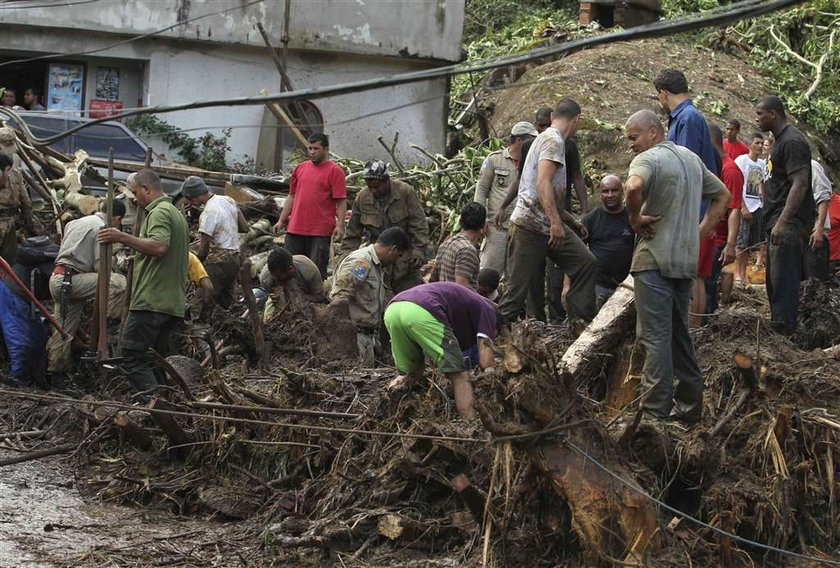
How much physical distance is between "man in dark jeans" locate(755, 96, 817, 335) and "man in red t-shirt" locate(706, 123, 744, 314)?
0.60 metres

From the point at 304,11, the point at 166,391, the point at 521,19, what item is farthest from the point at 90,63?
the point at 166,391

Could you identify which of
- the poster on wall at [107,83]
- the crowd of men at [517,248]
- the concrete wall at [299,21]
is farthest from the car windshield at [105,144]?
the poster on wall at [107,83]

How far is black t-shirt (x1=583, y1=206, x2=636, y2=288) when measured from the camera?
1030 centimetres

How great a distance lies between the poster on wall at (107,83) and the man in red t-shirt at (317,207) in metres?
9.77

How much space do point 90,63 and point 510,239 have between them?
45.6 feet

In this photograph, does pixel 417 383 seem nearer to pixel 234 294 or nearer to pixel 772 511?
pixel 772 511

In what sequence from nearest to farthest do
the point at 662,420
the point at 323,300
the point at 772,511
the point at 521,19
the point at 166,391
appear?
the point at 772,511 → the point at 662,420 → the point at 166,391 → the point at 323,300 → the point at 521,19

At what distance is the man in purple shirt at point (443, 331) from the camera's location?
→ 7.52m

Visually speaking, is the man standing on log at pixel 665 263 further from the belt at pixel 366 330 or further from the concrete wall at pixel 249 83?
the concrete wall at pixel 249 83

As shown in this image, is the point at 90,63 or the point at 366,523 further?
the point at 90,63

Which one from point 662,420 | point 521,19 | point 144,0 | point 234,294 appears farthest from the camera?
point 521,19

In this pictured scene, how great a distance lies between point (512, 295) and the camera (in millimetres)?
9781

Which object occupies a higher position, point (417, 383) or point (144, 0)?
point (144, 0)

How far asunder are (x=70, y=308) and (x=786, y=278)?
6.21 metres
